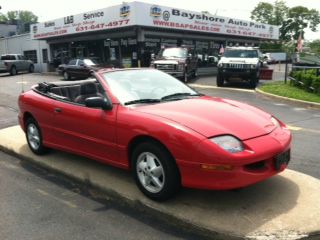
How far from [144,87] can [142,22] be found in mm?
22128

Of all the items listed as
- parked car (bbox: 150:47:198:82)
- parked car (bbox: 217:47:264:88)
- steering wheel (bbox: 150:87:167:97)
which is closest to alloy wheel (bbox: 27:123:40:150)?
steering wheel (bbox: 150:87:167:97)

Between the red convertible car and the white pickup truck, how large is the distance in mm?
30186

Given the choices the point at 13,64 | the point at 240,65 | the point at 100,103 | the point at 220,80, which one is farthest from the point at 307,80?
the point at 13,64

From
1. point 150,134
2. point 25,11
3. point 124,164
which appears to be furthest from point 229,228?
point 25,11

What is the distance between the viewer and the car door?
196 inches

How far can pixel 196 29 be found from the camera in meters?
31.8

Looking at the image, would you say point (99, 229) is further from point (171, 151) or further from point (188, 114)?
point (188, 114)

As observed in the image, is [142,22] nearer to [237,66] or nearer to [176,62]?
[176,62]

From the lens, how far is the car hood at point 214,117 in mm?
4262

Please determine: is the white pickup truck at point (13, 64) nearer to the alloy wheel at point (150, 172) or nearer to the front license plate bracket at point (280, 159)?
the alloy wheel at point (150, 172)

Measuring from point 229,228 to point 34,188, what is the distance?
275 cm

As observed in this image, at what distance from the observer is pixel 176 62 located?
72.0ft

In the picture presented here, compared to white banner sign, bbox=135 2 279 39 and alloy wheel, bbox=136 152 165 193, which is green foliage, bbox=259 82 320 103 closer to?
alloy wheel, bbox=136 152 165 193

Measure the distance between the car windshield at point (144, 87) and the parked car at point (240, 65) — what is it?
14178 mm
